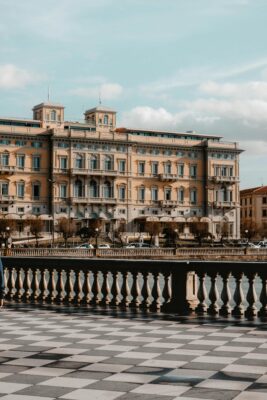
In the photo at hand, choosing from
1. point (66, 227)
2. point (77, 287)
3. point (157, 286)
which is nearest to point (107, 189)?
point (66, 227)

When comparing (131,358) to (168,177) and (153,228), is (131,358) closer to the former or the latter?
(153,228)

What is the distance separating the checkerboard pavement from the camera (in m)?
6.33

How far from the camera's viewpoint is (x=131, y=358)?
313 inches

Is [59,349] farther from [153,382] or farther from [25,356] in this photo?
[153,382]

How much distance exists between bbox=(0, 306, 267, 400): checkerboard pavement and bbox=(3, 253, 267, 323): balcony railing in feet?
3.16

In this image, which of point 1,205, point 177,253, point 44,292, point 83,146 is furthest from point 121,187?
point 44,292

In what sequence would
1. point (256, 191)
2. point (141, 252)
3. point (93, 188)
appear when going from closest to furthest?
point (141, 252) → point (93, 188) → point (256, 191)

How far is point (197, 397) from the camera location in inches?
239

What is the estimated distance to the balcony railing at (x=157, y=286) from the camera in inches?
471

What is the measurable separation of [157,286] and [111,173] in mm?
A: 95139

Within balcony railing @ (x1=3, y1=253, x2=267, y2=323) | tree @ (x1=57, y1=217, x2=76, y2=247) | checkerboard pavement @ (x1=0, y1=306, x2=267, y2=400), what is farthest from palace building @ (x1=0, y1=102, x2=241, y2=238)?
checkerboard pavement @ (x1=0, y1=306, x2=267, y2=400)

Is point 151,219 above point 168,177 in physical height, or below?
below

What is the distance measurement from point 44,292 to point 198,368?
314 inches

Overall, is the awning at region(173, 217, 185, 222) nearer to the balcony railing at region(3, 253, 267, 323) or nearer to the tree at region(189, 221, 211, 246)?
the tree at region(189, 221, 211, 246)
